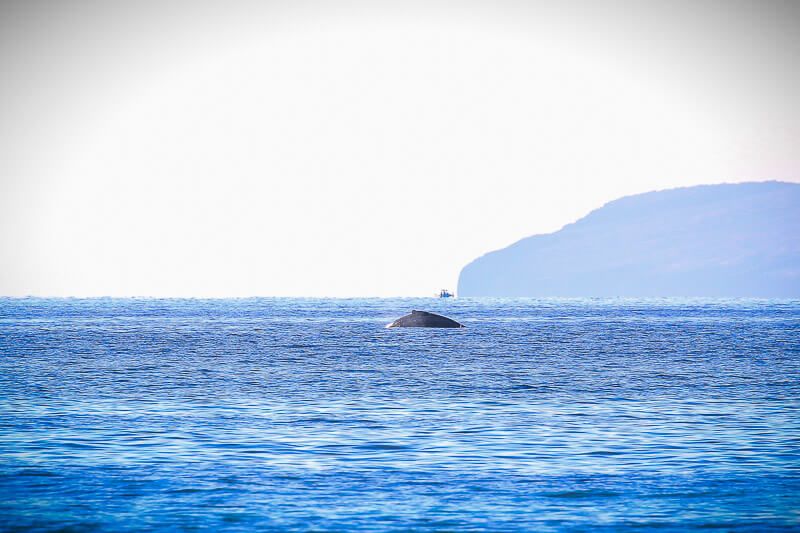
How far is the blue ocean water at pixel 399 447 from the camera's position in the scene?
2291cm

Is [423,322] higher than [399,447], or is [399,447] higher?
[423,322]

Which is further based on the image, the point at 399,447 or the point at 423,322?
the point at 423,322

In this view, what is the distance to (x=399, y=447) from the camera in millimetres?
31422

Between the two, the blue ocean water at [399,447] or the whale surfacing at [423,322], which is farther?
the whale surfacing at [423,322]

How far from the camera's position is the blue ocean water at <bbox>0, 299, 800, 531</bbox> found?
22906mm

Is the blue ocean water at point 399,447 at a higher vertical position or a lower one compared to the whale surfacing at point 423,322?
lower

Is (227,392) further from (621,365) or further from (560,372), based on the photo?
(621,365)

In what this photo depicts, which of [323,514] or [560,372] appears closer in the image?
[323,514]

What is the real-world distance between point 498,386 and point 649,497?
2720 centimetres

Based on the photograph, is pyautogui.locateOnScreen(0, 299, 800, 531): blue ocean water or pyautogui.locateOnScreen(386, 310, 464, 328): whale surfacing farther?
pyautogui.locateOnScreen(386, 310, 464, 328): whale surfacing

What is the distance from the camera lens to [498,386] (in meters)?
51.7

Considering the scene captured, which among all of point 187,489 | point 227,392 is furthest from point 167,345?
point 187,489

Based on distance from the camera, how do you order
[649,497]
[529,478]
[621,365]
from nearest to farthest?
[649,497] < [529,478] < [621,365]

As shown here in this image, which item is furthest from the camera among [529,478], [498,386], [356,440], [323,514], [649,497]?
[498,386]
